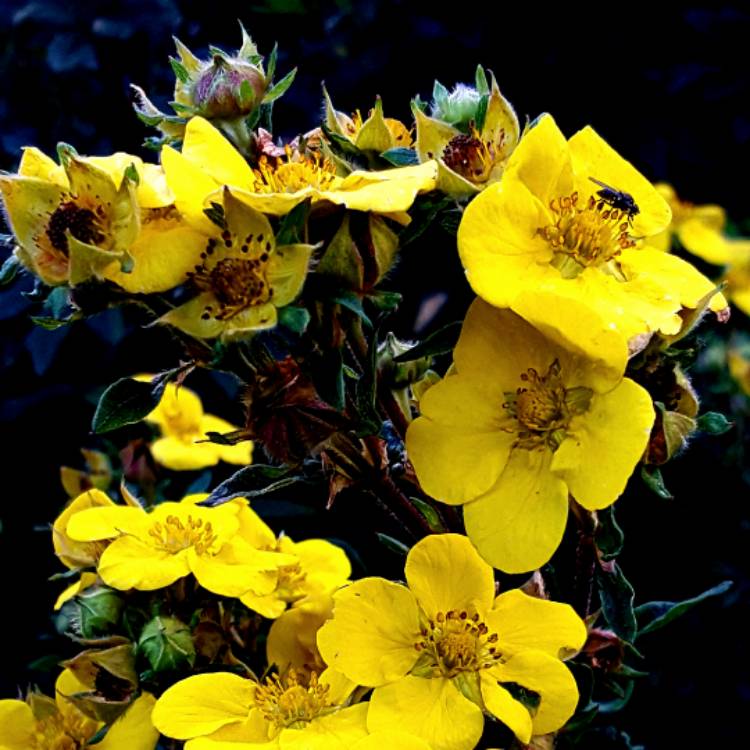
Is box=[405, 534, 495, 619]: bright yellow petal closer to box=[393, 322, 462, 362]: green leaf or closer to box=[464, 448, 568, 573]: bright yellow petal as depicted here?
box=[464, 448, 568, 573]: bright yellow petal

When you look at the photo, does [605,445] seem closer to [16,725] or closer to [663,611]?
[663,611]

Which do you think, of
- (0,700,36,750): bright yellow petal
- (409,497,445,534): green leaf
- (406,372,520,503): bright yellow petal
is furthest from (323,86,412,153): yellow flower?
(0,700,36,750): bright yellow petal

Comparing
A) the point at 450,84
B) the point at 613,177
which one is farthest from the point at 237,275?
the point at 450,84

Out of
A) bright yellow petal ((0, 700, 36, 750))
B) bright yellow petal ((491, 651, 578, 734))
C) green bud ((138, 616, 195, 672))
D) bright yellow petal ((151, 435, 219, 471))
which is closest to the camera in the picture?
bright yellow petal ((491, 651, 578, 734))

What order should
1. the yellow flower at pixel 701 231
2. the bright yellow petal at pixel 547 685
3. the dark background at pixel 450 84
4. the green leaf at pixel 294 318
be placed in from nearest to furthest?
the green leaf at pixel 294 318
the bright yellow petal at pixel 547 685
the dark background at pixel 450 84
the yellow flower at pixel 701 231

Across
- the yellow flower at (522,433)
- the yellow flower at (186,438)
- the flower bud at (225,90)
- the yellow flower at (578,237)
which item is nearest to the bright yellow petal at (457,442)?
the yellow flower at (522,433)

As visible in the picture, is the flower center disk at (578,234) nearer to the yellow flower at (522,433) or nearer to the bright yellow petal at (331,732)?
the yellow flower at (522,433)
